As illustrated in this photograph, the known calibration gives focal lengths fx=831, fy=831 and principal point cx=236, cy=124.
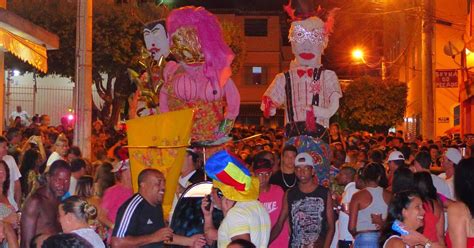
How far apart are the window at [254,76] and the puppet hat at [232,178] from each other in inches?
1929

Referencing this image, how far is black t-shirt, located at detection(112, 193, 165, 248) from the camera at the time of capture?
23.4 feet

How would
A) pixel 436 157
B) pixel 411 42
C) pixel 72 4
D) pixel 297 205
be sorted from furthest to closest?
pixel 411 42
pixel 72 4
pixel 436 157
pixel 297 205

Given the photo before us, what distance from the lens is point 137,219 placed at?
7180mm

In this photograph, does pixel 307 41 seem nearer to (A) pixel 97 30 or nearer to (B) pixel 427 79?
(B) pixel 427 79

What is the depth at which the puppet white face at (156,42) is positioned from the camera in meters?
10.4

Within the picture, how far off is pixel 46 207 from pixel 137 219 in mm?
1385

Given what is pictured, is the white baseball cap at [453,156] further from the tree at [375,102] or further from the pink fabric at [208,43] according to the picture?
the tree at [375,102]

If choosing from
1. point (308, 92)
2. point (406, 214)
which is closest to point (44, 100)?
point (308, 92)

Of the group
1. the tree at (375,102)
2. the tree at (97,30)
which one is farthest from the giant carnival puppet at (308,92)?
the tree at (375,102)

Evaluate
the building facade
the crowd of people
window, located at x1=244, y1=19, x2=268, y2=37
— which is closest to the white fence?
the building facade

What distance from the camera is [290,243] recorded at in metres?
9.04

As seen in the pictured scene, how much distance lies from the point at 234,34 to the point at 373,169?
34.2 m

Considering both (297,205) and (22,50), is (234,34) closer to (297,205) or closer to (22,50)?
(22,50)

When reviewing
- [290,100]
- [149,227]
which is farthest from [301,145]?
[149,227]
